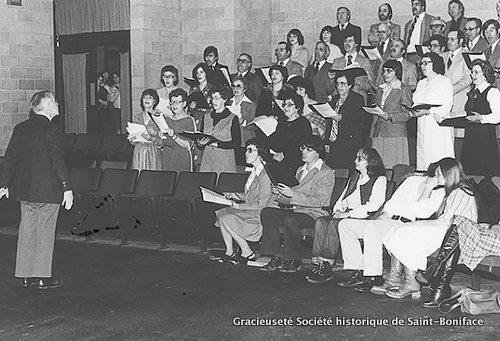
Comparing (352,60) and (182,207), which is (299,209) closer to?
(182,207)

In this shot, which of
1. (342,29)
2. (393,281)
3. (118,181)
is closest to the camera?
(393,281)

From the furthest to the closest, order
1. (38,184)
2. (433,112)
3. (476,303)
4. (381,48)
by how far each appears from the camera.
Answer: (381,48) < (433,112) < (38,184) < (476,303)

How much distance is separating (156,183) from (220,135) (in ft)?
2.64

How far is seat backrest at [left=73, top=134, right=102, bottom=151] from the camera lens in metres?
10.5

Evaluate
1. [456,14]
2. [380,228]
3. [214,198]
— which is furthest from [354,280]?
[456,14]

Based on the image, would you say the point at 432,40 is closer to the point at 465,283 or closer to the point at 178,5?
the point at 465,283

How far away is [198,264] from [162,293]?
41.4 inches

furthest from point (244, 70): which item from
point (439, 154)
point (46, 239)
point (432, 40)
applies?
point (46, 239)

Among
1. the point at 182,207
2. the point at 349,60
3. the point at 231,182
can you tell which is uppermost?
the point at 349,60

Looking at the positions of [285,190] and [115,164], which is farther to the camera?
[115,164]

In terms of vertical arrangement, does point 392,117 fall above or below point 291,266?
above

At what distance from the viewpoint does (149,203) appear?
743 centimetres

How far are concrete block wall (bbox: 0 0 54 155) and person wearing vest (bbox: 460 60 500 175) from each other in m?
6.40

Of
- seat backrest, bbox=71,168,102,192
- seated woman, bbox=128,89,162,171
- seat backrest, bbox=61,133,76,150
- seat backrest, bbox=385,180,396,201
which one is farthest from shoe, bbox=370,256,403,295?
seat backrest, bbox=61,133,76,150
